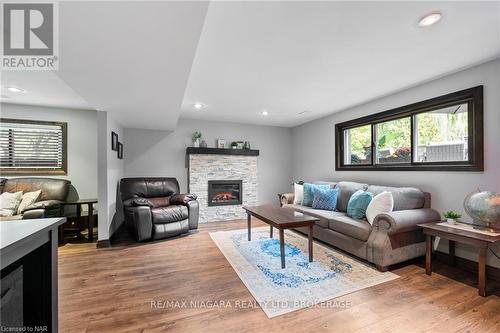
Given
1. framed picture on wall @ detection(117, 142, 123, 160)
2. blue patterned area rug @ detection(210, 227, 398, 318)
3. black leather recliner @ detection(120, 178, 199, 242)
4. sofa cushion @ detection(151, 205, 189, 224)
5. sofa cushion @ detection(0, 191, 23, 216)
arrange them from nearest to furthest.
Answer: blue patterned area rug @ detection(210, 227, 398, 318), sofa cushion @ detection(0, 191, 23, 216), black leather recliner @ detection(120, 178, 199, 242), sofa cushion @ detection(151, 205, 189, 224), framed picture on wall @ detection(117, 142, 123, 160)

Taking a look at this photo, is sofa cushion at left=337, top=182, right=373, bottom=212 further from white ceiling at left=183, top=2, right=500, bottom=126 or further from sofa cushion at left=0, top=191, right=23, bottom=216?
sofa cushion at left=0, top=191, right=23, bottom=216

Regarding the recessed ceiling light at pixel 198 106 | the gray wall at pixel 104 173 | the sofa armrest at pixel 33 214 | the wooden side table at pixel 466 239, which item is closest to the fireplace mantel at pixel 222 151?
the recessed ceiling light at pixel 198 106

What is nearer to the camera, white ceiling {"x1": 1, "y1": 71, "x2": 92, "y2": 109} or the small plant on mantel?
the small plant on mantel

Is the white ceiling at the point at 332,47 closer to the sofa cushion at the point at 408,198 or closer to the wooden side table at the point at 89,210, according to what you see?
the sofa cushion at the point at 408,198

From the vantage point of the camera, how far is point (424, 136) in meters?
3.06

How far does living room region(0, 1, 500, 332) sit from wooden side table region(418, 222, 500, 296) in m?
0.01

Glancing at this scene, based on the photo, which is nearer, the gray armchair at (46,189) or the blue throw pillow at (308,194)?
the gray armchair at (46,189)

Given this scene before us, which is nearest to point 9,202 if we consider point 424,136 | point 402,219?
point 402,219

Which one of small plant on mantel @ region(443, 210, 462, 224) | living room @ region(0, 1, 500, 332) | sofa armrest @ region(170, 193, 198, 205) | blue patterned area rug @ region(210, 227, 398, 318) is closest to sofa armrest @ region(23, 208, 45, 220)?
living room @ region(0, 1, 500, 332)

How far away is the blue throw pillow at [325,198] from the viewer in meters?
3.66

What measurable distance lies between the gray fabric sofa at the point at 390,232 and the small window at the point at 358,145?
3.11 ft

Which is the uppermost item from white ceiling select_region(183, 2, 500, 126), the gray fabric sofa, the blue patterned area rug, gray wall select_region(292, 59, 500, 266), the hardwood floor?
white ceiling select_region(183, 2, 500, 126)

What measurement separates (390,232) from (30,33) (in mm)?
3666

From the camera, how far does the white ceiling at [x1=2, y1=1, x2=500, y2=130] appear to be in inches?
55.4
